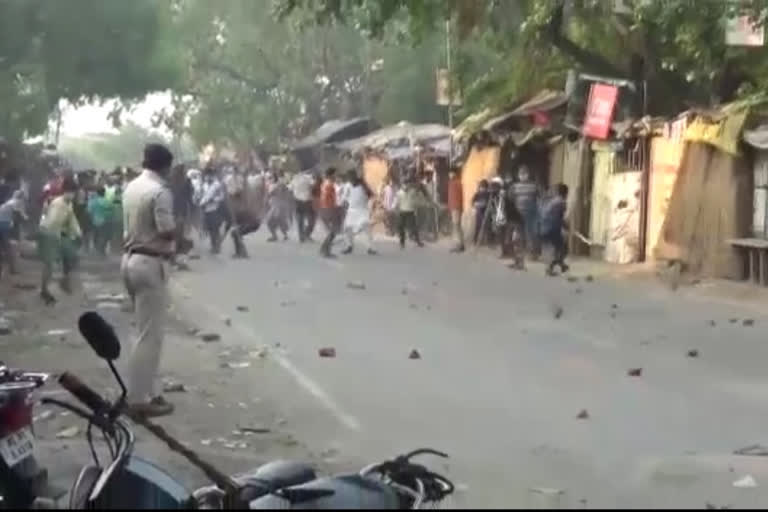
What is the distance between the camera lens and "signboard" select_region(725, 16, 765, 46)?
20203 mm

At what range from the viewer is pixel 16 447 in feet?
19.9

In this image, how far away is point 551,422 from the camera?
10133 mm

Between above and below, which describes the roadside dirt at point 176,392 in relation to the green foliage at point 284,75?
below

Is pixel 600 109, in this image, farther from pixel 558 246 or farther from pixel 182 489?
pixel 182 489

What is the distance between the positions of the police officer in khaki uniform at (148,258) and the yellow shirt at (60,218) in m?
9.53

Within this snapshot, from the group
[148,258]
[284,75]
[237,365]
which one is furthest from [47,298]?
[284,75]

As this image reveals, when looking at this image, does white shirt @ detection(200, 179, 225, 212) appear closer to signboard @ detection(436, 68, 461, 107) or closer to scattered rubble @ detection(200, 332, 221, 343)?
signboard @ detection(436, 68, 461, 107)

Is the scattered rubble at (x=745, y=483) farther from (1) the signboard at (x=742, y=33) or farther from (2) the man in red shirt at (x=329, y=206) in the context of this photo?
(2) the man in red shirt at (x=329, y=206)

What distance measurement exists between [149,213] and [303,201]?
75.2 feet

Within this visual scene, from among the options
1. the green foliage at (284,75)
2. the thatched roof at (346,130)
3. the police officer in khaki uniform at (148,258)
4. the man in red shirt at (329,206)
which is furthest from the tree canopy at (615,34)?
the green foliage at (284,75)

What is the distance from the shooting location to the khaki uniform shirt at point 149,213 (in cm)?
1013

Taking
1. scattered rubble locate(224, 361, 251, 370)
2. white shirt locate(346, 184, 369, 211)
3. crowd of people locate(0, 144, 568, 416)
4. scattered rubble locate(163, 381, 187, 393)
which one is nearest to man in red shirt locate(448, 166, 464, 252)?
crowd of people locate(0, 144, 568, 416)

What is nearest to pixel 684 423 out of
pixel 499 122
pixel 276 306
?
pixel 276 306

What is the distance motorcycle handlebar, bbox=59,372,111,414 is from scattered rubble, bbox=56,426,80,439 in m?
5.05
